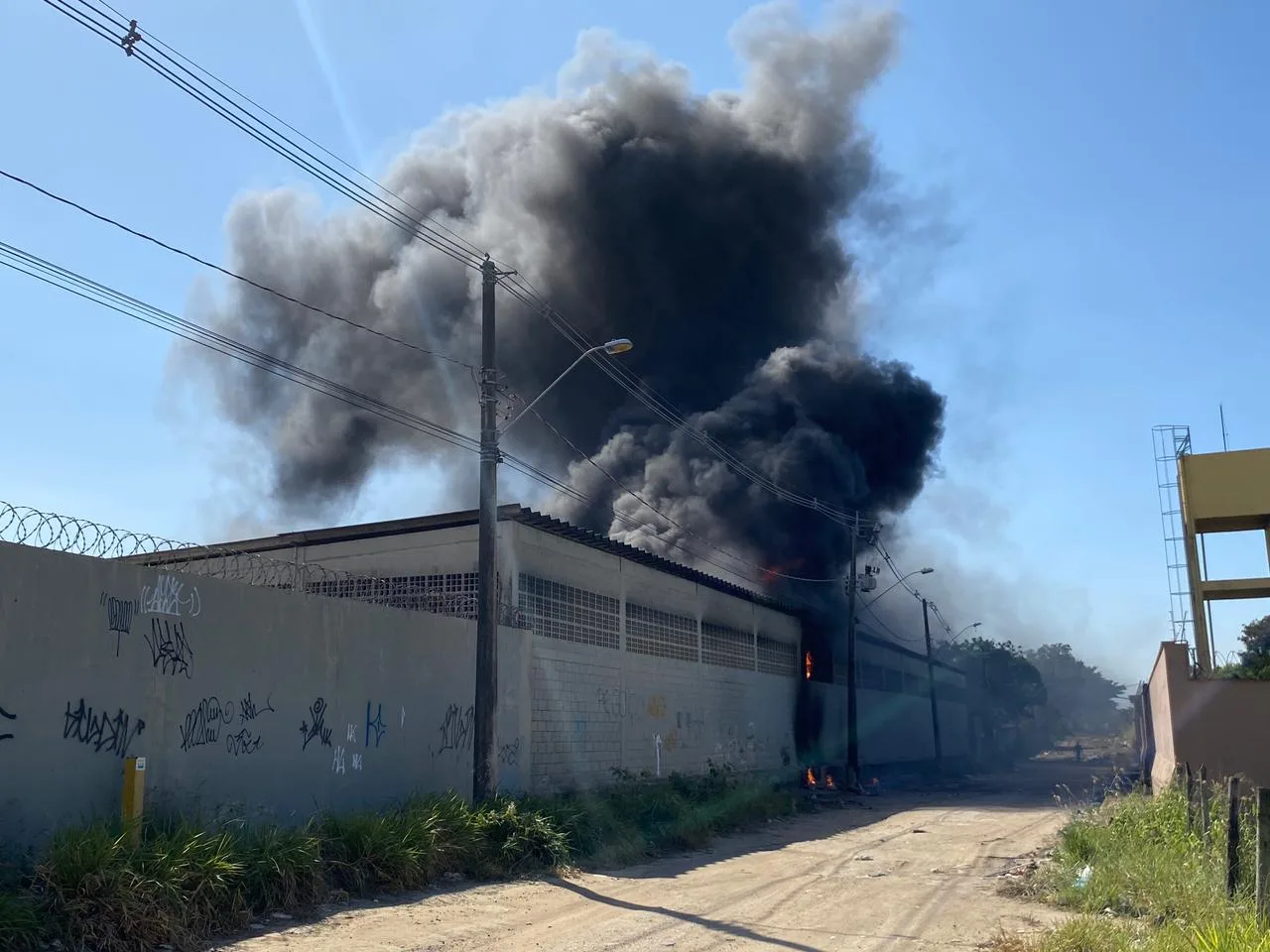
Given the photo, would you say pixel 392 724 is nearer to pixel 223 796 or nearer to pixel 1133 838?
pixel 223 796

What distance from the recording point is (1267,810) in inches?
304

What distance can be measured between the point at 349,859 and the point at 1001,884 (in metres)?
7.47

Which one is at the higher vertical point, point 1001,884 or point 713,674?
point 713,674

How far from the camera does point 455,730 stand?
53.0 feet

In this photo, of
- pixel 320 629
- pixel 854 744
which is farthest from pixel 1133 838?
pixel 854 744

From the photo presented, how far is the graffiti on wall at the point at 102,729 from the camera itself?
9.67 metres

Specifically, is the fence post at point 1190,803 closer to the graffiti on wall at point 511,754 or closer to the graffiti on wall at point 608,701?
the graffiti on wall at point 511,754

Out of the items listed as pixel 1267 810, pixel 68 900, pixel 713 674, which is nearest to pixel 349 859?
pixel 68 900

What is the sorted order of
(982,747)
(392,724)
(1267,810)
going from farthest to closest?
(982,747) → (392,724) → (1267,810)

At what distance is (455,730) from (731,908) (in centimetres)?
657

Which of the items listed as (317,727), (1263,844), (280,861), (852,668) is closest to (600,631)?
(317,727)

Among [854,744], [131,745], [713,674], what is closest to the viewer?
[131,745]

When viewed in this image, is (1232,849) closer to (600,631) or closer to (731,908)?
(731,908)

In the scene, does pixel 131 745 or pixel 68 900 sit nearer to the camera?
pixel 68 900
